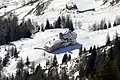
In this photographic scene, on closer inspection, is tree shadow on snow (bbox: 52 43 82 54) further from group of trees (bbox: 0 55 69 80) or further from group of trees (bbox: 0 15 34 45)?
group of trees (bbox: 0 15 34 45)

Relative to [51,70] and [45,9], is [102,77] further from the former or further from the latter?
[45,9]

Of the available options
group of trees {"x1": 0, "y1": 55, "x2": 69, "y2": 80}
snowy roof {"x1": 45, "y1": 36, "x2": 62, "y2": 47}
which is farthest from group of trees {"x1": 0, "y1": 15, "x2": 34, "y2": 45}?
group of trees {"x1": 0, "y1": 55, "x2": 69, "y2": 80}

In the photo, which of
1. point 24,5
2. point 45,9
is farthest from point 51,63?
point 24,5

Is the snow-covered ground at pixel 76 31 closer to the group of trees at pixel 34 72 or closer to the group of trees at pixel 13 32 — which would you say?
the group of trees at pixel 34 72

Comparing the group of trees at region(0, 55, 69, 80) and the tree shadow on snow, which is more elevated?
the tree shadow on snow

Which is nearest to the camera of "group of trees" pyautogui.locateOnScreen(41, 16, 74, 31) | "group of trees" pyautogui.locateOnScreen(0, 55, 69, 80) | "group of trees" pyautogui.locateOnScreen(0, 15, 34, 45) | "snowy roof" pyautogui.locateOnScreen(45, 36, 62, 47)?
"group of trees" pyautogui.locateOnScreen(0, 55, 69, 80)

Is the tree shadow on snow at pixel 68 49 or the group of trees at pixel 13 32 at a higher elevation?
the group of trees at pixel 13 32

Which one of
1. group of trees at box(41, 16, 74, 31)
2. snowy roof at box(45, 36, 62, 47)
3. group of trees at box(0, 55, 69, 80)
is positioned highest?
group of trees at box(41, 16, 74, 31)

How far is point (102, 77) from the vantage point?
1059cm

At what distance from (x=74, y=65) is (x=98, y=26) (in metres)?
31.1

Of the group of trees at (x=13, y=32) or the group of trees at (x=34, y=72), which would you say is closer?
the group of trees at (x=34, y=72)

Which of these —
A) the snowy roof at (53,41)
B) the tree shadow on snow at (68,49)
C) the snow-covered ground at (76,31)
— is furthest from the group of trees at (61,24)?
the tree shadow on snow at (68,49)

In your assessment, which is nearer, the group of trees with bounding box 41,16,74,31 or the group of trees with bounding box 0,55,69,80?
the group of trees with bounding box 0,55,69,80

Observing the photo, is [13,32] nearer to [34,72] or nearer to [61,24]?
[61,24]
